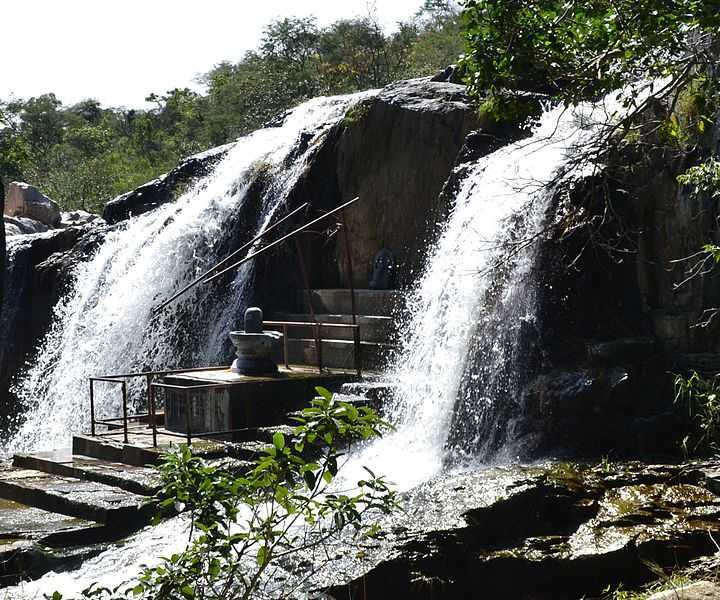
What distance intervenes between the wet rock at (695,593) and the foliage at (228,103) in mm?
21341

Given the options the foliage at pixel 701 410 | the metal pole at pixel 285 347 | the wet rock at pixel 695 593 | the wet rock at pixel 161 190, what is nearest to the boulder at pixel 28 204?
the wet rock at pixel 161 190

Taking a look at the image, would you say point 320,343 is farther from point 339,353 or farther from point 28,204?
point 28,204

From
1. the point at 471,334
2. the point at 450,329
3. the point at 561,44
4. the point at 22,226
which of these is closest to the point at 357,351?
the point at 450,329

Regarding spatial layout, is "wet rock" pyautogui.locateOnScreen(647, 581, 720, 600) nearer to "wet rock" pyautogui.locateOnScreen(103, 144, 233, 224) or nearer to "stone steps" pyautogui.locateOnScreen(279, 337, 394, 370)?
"stone steps" pyautogui.locateOnScreen(279, 337, 394, 370)

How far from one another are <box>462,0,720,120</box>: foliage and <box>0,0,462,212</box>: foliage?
1898 cm

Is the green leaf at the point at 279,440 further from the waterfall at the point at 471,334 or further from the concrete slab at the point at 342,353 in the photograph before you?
the concrete slab at the point at 342,353

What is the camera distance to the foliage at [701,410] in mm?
9758

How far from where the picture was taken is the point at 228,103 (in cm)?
3975

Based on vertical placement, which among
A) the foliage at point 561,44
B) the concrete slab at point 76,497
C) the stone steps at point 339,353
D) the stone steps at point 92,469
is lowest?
the concrete slab at point 76,497

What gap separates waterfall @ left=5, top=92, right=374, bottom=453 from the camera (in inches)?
687

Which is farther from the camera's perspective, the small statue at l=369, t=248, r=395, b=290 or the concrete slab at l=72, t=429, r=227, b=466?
the small statue at l=369, t=248, r=395, b=290

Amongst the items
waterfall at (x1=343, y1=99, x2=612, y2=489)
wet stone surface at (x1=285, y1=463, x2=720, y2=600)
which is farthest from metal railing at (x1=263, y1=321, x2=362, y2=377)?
wet stone surface at (x1=285, y1=463, x2=720, y2=600)

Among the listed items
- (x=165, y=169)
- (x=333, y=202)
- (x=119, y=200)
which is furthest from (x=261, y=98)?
(x=333, y=202)

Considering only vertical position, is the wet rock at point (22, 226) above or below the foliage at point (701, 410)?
above
